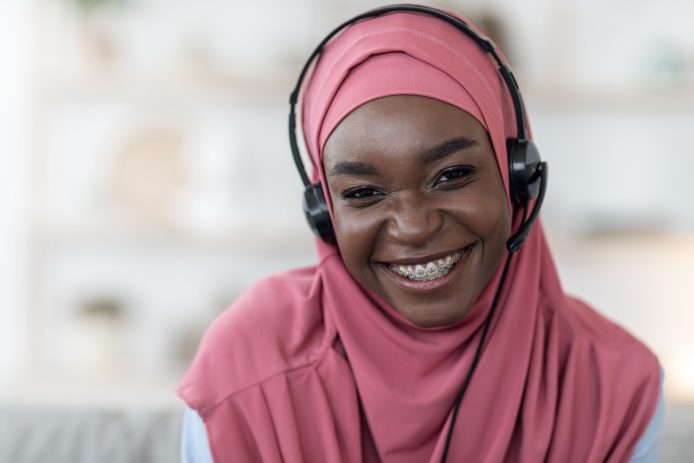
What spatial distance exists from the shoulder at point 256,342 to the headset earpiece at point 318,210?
128 millimetres

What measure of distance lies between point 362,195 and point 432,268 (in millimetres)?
131

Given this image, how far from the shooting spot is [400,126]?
39.9 inches

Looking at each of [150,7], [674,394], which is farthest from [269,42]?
[674,394]

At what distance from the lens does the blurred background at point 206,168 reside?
2.91 metres

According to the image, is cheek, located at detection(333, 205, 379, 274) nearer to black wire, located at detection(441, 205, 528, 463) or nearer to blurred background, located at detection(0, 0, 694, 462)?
black wire, located at detection(441, 205, 528, 463)

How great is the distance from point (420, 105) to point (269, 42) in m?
2.15

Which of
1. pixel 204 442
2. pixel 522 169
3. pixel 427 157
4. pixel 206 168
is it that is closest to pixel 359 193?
pixel 427 157

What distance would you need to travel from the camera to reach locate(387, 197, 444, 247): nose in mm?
1026

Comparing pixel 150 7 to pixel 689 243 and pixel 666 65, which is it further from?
pixel 689 243

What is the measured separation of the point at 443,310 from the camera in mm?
1098

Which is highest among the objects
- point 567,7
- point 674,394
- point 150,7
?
point 150,7

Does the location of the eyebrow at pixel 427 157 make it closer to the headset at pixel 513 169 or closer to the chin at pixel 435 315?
the headset at pixel 513 169

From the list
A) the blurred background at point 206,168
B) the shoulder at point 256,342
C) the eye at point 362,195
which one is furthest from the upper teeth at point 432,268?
the blurred background at point 206,168

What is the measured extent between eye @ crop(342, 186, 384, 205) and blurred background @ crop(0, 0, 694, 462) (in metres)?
1.85
